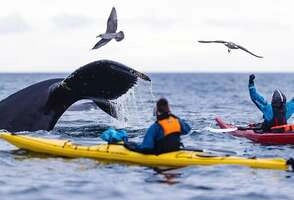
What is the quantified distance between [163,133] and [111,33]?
10.3 feet

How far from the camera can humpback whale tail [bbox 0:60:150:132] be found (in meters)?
13.7

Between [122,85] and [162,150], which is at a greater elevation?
[122,85]

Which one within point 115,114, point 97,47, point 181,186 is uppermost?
point 97,47

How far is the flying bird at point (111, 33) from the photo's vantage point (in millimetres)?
14664

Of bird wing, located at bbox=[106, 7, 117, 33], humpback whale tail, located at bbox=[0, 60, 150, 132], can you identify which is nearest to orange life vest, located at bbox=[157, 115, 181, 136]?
humpback whale tail, located at bbox=[0, 60, 150, 132]

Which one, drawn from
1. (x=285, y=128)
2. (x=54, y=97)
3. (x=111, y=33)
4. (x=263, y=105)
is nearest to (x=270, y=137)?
(x=285, y=128)

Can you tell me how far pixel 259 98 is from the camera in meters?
17.5

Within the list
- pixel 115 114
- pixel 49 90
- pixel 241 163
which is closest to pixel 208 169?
pixel 241 163

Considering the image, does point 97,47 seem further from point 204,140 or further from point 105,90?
point 204,140

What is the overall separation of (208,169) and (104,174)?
1.66 meters

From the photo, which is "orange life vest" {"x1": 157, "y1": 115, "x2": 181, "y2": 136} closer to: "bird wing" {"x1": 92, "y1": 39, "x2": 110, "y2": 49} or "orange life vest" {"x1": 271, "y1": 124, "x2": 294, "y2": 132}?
"bird wing" {"x1": 92, "y1": 39, "x2": 110, "y2": 49}

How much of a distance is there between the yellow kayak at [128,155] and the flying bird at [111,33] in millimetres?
2253

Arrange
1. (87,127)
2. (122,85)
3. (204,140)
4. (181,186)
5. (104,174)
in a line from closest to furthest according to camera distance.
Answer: (181,186) < (104,174) < (122,85) < (204,140) < (87,127)

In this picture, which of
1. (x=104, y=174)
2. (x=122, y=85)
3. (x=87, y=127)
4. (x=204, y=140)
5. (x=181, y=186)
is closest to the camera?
(x=181, y=186)
